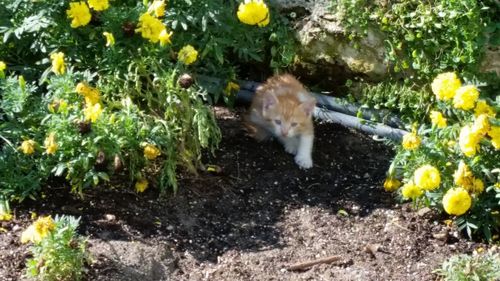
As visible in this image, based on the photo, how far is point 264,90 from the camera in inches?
224

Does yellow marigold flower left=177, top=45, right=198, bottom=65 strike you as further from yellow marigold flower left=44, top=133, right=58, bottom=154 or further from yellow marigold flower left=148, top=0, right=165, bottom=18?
yellow marigold flower left=44, top=133, right=58, bottom=154

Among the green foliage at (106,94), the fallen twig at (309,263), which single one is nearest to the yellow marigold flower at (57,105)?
the green foliage at (106,94)

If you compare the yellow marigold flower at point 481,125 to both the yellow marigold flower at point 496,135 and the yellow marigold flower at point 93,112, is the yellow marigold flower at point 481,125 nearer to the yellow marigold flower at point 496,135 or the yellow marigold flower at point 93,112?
the yellow marigold flower at point 496,135

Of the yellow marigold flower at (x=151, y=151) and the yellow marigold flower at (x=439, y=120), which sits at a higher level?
the yellow marigold flower at (x=439, y=120)

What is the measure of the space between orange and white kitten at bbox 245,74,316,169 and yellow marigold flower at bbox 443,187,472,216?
1.30 meters

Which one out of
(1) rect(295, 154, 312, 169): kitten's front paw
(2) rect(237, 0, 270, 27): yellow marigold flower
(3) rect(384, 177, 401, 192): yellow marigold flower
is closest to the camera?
(2) rect(237, 0, 270, 27): yellow marigold flower

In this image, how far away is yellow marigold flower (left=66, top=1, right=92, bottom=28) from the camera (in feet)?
15.0

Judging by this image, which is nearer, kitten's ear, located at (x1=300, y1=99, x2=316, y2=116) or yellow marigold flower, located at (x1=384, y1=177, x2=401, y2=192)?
yellow marigold flower, located at (x1=384, y1=177, x2=401, y2=192)

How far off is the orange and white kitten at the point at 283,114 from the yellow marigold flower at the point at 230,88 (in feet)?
0.71

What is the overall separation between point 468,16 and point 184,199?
217cm

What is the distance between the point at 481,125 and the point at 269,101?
5.69 ft

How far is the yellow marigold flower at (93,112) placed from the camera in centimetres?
423

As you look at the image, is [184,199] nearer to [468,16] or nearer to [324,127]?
[324,127]

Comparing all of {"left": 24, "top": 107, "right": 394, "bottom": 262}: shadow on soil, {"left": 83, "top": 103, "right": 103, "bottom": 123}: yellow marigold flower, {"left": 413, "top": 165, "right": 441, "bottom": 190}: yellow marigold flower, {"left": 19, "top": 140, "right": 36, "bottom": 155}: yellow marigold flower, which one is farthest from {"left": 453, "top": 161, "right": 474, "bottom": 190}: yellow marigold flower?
{"left": 19, "top": 140, "right": 36, "bottom": 155}: yellow marigold flower
